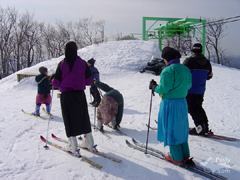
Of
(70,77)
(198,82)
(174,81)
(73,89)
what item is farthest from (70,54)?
(198,82)

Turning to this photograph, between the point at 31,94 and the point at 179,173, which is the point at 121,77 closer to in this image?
the point at 31,94

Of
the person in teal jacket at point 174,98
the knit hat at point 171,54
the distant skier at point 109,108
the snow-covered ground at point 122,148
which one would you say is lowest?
the snow-covered ground at point 122,148

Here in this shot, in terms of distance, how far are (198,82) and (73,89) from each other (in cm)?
261

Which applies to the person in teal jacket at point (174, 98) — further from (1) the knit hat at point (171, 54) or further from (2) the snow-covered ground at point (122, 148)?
(2) the snow-covered ground at point (122, 148)

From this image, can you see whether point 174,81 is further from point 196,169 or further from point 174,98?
point 196,169

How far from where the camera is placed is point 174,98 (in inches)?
182

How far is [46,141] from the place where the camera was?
588 centimetres

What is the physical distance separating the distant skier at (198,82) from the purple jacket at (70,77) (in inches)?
84.2

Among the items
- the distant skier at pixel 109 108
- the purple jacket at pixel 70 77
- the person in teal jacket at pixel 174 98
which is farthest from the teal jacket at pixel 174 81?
the distant skier at pixel 109 108

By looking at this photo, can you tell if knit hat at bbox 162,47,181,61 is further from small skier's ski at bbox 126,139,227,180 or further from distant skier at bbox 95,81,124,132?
distant skier at bbox 95,81,124,132

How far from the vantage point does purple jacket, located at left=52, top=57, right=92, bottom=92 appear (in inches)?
191

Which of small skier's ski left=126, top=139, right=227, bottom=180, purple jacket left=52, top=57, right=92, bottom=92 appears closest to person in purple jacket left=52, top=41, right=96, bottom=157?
purple jacket left=52, top=57, right=92, bottom=92

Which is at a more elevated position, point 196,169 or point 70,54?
point 70,54

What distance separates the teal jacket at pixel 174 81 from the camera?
4469 mm
